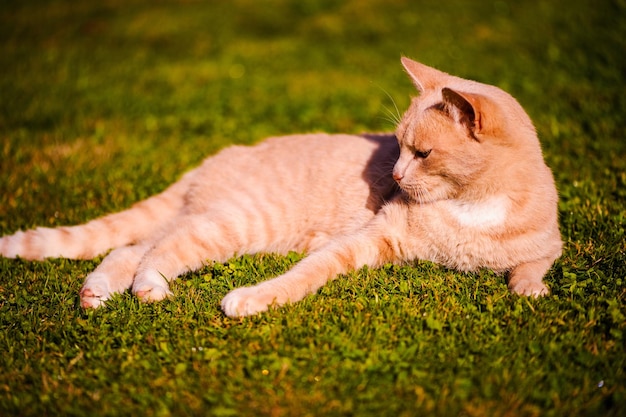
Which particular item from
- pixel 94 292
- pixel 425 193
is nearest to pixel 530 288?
pixel 425 193

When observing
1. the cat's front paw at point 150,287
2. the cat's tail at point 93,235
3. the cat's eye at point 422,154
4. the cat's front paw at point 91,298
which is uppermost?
the cat's eye at point 422,154

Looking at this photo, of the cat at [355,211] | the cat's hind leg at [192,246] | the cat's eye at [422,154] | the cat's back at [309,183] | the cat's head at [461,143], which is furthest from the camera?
the cat's back at [309,183]

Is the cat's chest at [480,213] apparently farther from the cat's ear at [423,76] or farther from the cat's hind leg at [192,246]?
the cat's hind leg at [192,246]

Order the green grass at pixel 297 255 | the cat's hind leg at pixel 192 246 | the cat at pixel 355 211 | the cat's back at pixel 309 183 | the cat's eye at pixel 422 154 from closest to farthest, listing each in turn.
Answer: the green grass at pixel 297 255 → the cat at pixel 355 211 → the cat's eye at pixel 422 154 → the cat's hind leg at pixel 192 246 → the cat's back at pixel 309 183

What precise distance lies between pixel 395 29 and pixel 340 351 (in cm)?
903

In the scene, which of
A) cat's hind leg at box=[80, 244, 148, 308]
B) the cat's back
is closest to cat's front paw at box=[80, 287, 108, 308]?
cat's hind leg at box=[80, 244, 148, 308]

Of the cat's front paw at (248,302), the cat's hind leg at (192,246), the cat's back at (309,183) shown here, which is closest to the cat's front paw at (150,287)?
the cat's hind leg at (192,246)

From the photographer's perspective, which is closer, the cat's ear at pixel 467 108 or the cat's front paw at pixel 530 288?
the cat's ear at pixel 467 108

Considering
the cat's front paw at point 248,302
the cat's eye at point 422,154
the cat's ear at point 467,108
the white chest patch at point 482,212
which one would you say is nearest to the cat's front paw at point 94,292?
the cat's front paw at point 248,302

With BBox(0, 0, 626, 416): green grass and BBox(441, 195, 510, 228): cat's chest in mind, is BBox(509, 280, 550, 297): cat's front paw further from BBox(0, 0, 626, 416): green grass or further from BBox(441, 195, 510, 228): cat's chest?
BBox(441, 195, 510, 228): cat's chest

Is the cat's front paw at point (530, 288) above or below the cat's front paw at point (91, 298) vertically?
above

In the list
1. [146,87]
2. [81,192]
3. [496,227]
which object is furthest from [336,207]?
[146,87]

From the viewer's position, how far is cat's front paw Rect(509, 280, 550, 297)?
3.29m

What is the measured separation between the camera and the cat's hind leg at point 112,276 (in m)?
3.50
